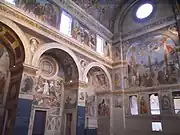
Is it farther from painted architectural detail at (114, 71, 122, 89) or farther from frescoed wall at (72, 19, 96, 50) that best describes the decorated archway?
painted architectural detail at (114, 71, 122, 89)

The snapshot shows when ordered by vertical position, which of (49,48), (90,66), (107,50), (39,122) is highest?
(107,50)

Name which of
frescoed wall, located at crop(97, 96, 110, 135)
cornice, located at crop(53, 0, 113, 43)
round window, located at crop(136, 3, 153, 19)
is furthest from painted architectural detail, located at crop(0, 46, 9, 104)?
round window, located at crop(136, 3, 153, 19)

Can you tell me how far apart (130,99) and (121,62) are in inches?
150

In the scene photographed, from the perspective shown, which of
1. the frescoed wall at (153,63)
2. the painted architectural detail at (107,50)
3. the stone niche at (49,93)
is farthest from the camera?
the painted architectural detail at (107,50)

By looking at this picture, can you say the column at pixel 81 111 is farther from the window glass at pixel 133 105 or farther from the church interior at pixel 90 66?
the window glass at pixel 133 105

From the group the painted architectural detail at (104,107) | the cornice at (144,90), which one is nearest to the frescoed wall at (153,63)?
the cornice at (144,90)

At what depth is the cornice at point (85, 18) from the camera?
12.8 metres

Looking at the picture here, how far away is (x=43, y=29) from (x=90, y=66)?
202 inches

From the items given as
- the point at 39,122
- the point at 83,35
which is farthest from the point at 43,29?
the point at 39,122

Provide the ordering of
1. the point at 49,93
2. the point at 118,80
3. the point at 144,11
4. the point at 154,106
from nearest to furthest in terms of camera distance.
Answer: the point at 49,93
the point at 154,106
the point at 118,80
the point at 144,11

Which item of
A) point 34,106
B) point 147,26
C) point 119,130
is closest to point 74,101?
point 34,106

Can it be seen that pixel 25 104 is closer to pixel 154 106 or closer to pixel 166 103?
pixel 166 103

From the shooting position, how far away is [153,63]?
14.2 m

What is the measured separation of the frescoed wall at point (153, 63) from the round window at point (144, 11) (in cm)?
286
